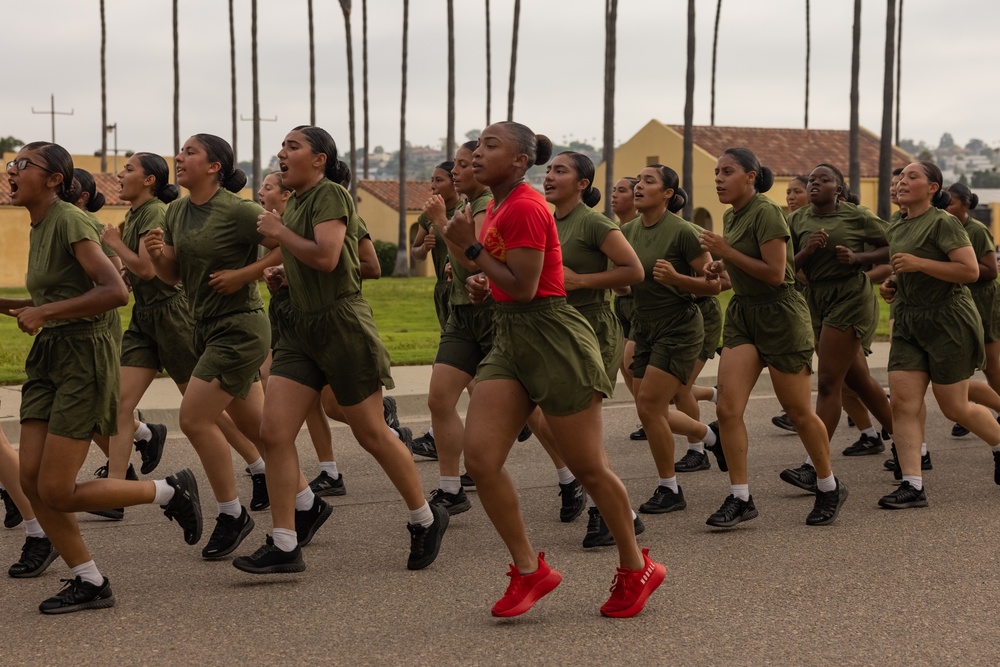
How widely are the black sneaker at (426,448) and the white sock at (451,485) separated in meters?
1.98

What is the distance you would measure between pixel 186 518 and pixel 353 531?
1.19 metres

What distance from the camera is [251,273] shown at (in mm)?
6500

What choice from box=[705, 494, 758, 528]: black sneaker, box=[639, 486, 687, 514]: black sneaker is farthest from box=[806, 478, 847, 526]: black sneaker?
box=[639, 486, 687, 514]: black sneaker

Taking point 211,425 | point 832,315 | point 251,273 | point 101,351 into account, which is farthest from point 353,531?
point 832,315

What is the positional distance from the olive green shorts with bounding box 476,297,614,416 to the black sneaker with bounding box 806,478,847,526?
233 centimetres

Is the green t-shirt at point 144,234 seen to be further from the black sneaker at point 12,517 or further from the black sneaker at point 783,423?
the black sneaker at point 783,423

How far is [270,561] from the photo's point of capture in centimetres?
610

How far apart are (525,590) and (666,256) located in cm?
296

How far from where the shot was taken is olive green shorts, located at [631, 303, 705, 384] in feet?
25.5

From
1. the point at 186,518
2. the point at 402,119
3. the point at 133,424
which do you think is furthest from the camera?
the point at 402,119

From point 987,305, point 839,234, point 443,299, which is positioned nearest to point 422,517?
point 443,299

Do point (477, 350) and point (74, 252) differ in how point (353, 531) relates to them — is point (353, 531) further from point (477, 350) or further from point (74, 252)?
point (74, 252)

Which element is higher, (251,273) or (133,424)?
(251,273)

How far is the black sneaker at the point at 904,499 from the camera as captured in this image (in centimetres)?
774
